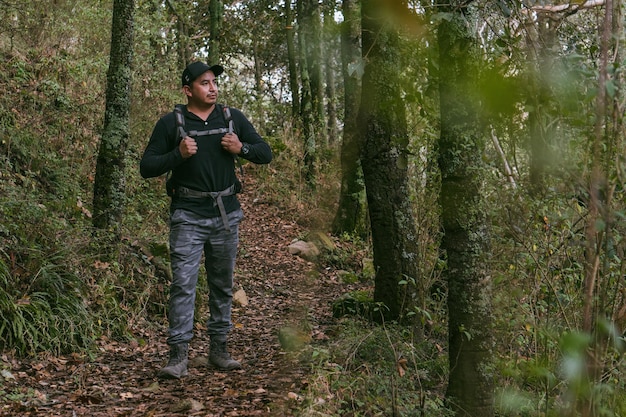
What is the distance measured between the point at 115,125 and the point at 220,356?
3.47 metres

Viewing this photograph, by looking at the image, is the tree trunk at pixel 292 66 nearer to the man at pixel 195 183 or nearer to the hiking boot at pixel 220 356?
the man at pixel 195 183

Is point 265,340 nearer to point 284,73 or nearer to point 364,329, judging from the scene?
point 364,329

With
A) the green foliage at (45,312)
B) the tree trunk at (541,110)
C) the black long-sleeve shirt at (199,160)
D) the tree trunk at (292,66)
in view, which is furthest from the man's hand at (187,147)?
the tree trunk at (292,66)

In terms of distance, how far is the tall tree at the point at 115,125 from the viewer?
8109 mm

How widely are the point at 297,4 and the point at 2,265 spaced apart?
11979 mm

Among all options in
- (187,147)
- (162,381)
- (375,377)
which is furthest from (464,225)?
(162,381)

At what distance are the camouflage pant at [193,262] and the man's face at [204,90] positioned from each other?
3.03 ft

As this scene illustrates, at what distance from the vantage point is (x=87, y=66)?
13031 mm

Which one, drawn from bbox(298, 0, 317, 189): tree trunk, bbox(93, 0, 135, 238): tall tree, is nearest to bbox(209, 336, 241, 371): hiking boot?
bbox(93, 0, 135, 238): tall tree

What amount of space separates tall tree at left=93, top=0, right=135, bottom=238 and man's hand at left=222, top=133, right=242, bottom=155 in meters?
3.03

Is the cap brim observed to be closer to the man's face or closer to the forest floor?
the man's face

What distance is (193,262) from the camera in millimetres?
5652

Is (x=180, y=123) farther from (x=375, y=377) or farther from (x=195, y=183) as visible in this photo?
(x=375, y=377)

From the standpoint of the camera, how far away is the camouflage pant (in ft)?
18.3
